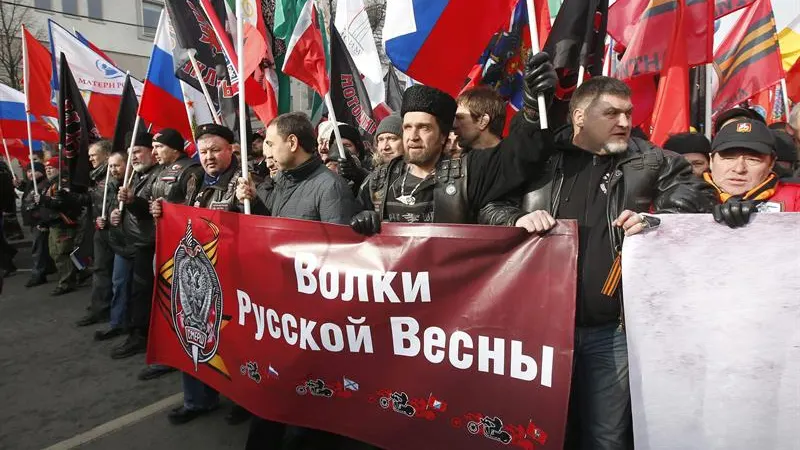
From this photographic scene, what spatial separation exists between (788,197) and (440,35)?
1.85 m

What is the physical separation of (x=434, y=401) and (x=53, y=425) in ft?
9.37

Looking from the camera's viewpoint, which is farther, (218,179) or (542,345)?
(218,179)

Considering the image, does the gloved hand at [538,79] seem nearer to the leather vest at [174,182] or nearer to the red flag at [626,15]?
the red flag at [626,15]

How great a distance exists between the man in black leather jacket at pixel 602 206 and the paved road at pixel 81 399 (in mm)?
2196

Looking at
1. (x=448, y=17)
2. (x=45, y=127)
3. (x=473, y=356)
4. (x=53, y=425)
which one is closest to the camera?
(x=473, y=356)

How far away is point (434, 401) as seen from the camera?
2.14 m

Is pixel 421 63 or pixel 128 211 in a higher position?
pixel 421 63

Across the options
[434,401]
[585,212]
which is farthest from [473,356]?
[585,212]

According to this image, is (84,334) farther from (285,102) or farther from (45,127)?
(45,127)

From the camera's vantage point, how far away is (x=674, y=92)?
12.1ft

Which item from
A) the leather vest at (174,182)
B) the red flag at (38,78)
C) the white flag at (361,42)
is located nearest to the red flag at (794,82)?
the white flag at (361,42)

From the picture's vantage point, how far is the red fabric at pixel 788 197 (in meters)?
2.18

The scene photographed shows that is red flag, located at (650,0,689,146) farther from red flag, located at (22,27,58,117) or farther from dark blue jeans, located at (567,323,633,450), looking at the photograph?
red flag, located at (22,27,58,117)

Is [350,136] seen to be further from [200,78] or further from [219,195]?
[219,195]
